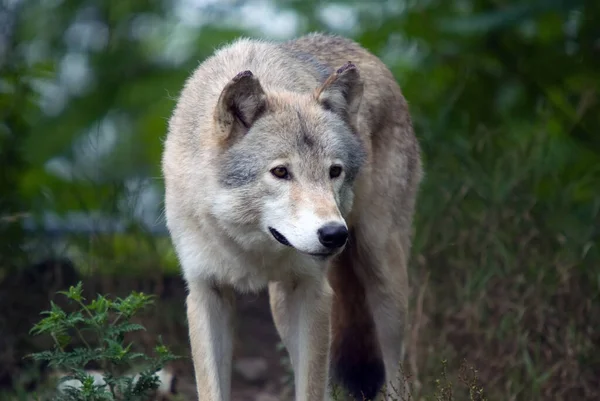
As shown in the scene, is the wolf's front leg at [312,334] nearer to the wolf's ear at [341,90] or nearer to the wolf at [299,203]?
the wolf at [299,203]

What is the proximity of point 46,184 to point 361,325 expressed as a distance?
2.93 m

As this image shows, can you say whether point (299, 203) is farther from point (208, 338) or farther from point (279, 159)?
point (208, 338)

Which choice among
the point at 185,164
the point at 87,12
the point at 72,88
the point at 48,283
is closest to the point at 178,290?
the point at 48,283

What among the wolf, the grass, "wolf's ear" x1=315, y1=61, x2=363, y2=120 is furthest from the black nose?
the grass

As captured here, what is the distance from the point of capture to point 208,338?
4.85m

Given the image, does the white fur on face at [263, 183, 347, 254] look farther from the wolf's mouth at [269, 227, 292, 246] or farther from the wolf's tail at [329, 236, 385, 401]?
the wolf's tail at [329, 236, 385, 401]

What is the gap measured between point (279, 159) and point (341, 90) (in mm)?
587

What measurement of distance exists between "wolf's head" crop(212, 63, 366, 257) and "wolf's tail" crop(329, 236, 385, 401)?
123 centimetres

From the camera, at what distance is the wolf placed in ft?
14.3

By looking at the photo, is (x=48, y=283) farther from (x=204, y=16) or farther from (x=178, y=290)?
(x=204, y=16)

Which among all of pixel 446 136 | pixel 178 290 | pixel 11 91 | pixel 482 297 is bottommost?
pixel 178 290

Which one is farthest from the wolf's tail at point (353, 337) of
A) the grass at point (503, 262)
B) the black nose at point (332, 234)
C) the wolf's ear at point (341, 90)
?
the black nose at point (332, 234)

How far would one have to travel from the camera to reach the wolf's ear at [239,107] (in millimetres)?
4371

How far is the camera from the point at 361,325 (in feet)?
19.1
